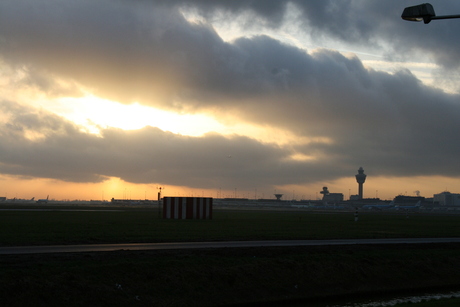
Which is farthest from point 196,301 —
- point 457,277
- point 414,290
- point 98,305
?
point 457,277

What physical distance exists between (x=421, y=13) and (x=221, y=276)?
19.2 metres

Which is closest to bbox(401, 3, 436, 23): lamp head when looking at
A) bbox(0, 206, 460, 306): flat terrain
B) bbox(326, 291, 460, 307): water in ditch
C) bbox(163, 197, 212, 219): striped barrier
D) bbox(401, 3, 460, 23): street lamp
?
bbox(401, 3, 460, 23): street lamp

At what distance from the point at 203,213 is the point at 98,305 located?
6046 centimetres

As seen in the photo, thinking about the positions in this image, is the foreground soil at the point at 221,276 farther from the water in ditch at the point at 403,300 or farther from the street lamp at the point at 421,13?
the street lamp at the point at 421,13

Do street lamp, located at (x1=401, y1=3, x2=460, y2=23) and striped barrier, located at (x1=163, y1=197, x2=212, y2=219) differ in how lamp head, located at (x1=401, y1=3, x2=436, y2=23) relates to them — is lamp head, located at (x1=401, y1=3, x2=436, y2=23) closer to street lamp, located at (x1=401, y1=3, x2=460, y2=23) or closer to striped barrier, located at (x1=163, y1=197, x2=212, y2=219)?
street lamp, located at (x1=401, y1=3, x2=460, y2=23)

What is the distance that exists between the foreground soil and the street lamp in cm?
1834

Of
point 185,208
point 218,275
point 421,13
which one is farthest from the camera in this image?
point 185,208

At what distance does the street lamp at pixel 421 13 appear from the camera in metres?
17.1

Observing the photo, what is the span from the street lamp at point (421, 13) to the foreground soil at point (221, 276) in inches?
722

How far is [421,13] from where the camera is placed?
675 inches

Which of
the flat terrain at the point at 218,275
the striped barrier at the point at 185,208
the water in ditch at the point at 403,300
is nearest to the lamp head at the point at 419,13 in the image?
the water in ditch at the point at 403,300

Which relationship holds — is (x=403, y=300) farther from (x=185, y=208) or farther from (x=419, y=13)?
(x=185, y=208)

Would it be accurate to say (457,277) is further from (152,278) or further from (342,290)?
(152,278)

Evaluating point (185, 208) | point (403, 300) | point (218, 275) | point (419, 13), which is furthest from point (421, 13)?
point (185, 208)
